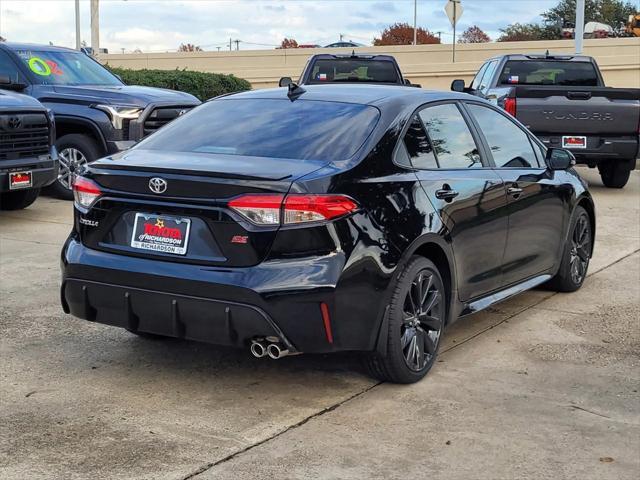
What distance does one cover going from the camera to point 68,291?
16.7ft

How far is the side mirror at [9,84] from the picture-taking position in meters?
11.3

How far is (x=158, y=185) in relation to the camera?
4.77m

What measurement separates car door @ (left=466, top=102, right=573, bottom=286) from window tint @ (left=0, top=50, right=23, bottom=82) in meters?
7.39

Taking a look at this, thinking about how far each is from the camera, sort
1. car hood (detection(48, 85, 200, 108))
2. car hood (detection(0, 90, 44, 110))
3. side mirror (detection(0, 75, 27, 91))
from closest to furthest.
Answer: car hood (detection(0, 90, 44, 110)) < side mirror (detection(0, 75, 27, 91)) < car hood (detection(48, 85, 200, 108))

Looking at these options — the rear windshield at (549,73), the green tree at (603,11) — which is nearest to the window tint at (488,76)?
the rear windshield at (549,73)

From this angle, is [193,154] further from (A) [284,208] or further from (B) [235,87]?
(B) [235,87]

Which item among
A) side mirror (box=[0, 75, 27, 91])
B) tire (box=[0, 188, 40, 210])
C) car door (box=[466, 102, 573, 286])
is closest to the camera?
car door (box=[466, 102, 573, 286])

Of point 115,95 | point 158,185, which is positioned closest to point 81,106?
point 115,95

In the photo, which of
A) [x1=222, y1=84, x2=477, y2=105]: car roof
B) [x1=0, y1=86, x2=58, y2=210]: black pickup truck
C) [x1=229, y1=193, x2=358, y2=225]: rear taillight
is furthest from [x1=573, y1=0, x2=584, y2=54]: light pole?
[x1=229, y1=193, x2=358, y2=225]: rear taillight

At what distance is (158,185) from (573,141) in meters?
9.10

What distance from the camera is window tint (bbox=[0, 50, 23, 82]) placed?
11.9m

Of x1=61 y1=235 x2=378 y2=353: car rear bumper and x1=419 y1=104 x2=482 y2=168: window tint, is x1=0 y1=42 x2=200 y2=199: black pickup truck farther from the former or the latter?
x1=61 y1=235 x2=378 y2=353: car rear bumper

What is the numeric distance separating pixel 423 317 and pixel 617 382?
45.2 inches

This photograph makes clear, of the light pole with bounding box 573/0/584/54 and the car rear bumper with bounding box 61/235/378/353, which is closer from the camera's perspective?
the car rear bumper with bounding box 61/235/378/353
